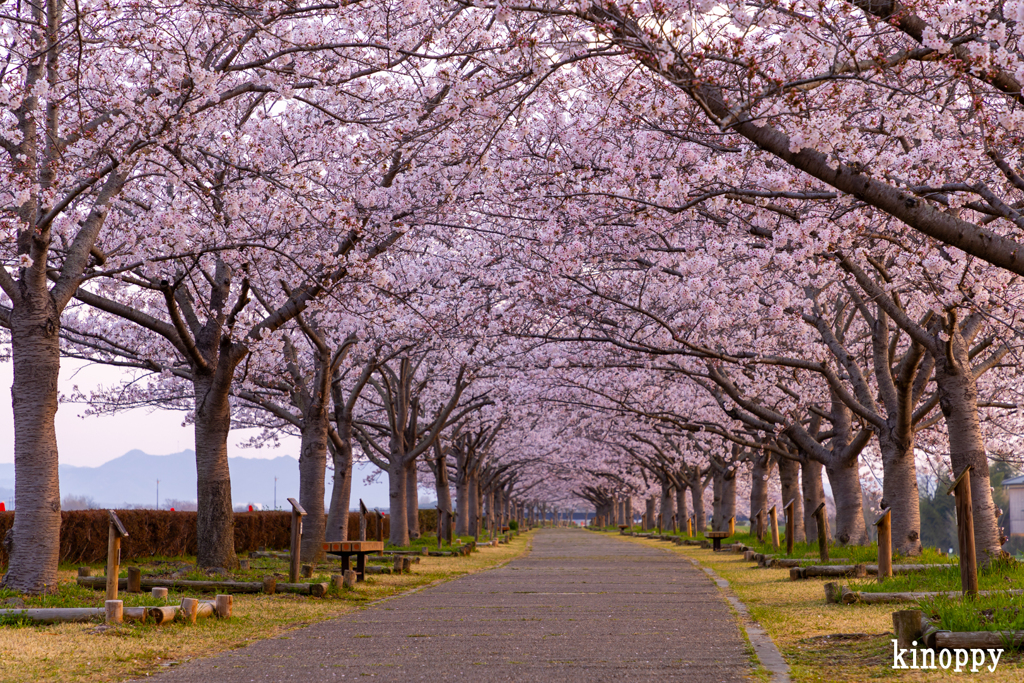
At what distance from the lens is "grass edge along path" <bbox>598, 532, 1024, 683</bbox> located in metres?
6.76

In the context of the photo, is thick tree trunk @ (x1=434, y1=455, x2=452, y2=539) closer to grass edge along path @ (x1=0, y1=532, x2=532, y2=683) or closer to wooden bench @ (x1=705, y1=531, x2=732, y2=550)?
wooden bench @ (x1=705, y1=531, x2=732, y2=550)

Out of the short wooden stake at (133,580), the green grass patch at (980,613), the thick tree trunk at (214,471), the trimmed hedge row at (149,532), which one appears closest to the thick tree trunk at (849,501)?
the green grass patch at (980,613)

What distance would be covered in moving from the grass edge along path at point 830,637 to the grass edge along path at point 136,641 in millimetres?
5049

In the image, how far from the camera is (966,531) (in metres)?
8.73

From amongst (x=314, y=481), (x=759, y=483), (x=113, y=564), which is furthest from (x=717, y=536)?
(x=113, y=564)

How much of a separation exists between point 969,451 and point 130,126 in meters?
11.9

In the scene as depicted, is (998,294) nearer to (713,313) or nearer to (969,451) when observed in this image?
(969,451)

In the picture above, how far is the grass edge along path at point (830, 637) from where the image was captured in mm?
6762

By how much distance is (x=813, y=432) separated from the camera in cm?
2489

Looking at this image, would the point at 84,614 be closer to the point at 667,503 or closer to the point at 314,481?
the point at 314,481

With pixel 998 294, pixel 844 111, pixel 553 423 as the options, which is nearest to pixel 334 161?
pixel 844 111

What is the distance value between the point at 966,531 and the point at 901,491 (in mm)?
8126

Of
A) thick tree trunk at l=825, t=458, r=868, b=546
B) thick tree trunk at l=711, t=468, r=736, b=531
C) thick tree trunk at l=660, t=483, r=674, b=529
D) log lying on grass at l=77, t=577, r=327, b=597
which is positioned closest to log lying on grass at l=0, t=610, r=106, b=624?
log lying on grass at l=77, t=577, r=327, b=597

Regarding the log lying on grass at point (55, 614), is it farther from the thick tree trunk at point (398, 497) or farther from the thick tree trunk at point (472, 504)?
the thick tree trunk at point (472, 504)
